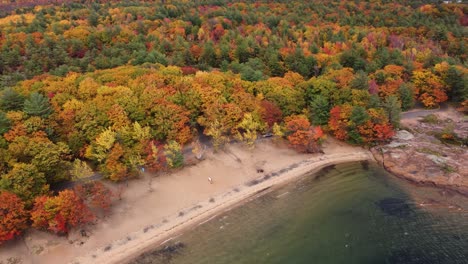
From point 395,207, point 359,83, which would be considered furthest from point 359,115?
point 395,207

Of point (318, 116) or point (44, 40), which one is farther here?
point (44, 40)

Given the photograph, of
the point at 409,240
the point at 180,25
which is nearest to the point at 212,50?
the point at 180,25

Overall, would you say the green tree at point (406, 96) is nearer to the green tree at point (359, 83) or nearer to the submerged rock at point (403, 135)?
the green tree at point (359, 83)

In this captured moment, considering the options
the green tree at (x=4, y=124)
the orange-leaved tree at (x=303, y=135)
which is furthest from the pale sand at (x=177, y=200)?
the green tree at (x=4, y=124)

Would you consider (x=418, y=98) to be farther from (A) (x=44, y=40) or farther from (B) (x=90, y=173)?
(A) (x=44, y=40)

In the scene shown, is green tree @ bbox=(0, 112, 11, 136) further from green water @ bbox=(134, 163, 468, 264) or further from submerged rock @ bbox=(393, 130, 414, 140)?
submerged rock @ bbox=(393, 130, 414, 140)

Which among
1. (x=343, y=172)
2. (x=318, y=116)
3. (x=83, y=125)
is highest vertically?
(x=83, y=125)
